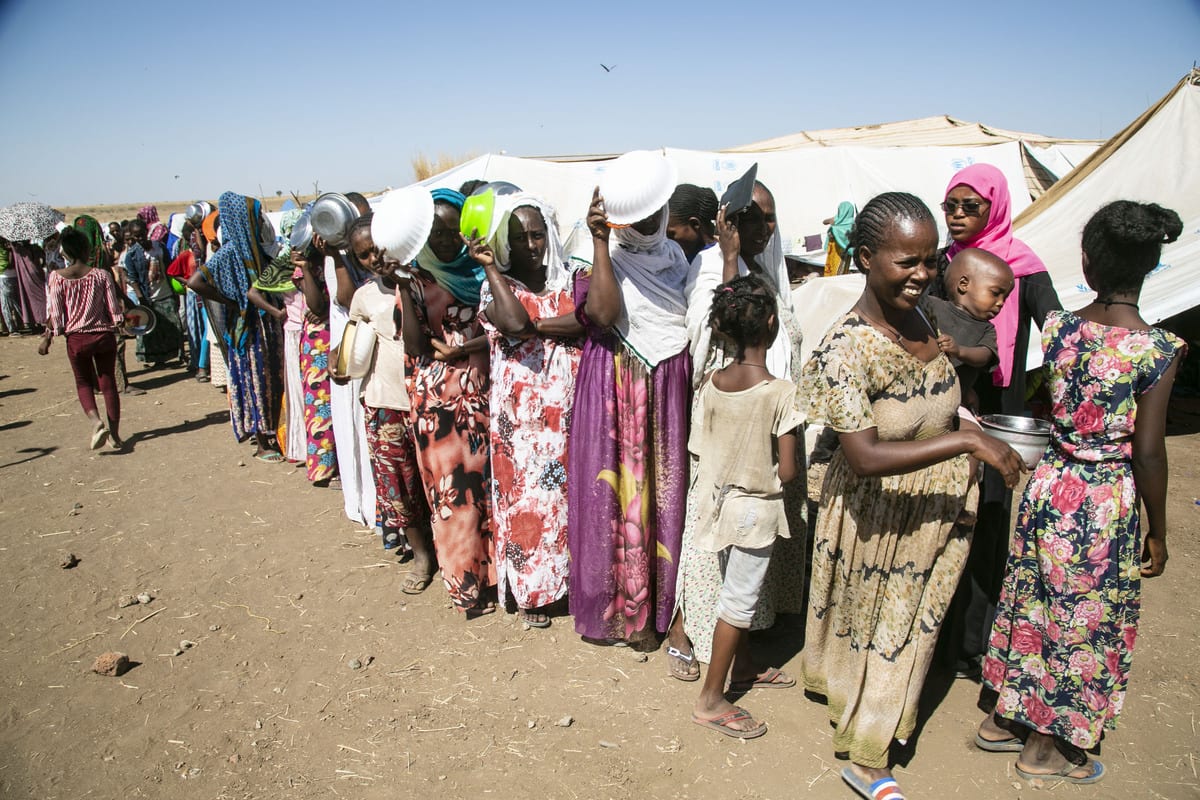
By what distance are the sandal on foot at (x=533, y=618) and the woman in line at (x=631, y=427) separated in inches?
14.8

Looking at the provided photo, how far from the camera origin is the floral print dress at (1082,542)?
2.21m

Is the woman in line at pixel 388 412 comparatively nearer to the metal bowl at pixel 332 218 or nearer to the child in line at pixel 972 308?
→ the metal bowl at pixel 332 218

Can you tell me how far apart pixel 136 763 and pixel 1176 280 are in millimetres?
7607

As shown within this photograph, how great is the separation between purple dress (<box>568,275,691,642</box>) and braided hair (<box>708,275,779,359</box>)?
0.64 meters

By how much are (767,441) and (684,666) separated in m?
1.23

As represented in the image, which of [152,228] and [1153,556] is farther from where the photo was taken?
[152,228]

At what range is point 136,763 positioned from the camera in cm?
280

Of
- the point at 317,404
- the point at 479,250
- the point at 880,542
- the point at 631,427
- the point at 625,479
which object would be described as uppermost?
the point at 479,250

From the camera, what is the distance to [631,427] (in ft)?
10.3

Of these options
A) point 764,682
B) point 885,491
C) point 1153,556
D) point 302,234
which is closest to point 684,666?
point 764,682

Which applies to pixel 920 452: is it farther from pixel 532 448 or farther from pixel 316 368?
pixel 316 368

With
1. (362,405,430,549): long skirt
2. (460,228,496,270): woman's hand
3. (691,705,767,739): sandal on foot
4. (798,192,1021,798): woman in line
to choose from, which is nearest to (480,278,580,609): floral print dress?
(460,228,496,270): woman's hand

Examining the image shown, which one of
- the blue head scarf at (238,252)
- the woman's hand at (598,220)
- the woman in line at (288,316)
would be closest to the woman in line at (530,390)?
the woman's hand at (598,220)

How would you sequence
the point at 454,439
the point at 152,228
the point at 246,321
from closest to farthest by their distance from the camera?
the point at 454,439 < the point at 246,321 < the point at 152,228
